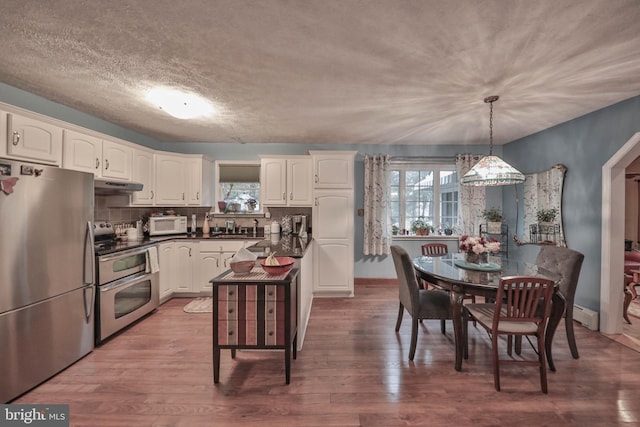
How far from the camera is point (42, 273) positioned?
1.97 metres

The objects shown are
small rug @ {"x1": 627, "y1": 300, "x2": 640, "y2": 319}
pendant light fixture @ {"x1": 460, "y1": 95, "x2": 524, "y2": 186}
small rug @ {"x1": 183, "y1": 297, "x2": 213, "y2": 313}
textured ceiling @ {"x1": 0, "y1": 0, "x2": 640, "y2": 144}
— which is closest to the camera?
textured ceiling @ {"x1": 0, "y1": 0, "x2": 640, "y2": 144}

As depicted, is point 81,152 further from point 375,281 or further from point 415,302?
point 375,281

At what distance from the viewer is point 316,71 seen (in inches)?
81.4

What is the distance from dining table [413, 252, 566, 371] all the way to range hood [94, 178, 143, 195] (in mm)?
3519

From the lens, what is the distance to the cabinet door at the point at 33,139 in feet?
6.72

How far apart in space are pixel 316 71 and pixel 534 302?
2.43 m

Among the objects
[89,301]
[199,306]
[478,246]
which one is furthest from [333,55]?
[199,306]

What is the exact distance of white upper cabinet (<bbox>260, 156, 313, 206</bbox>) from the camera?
4.00m

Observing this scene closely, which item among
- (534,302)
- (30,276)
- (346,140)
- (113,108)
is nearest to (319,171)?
(346,140)

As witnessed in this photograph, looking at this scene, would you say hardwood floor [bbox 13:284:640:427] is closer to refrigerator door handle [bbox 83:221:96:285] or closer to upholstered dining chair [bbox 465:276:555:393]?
upholstered dining chair [bbox 465:276:555:393]

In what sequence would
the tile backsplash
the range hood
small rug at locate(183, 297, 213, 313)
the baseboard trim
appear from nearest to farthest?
the range hood, small rug at locate(183, 297, 213, 313), the tile backsplash, the baseboard trim

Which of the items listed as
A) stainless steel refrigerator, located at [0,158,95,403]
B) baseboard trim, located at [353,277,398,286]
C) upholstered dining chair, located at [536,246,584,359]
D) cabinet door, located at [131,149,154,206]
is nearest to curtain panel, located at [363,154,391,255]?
baseboard trim, located at [353,277,398,286]

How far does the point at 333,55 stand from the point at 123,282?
3.08m

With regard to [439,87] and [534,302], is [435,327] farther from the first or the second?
[439,87]
